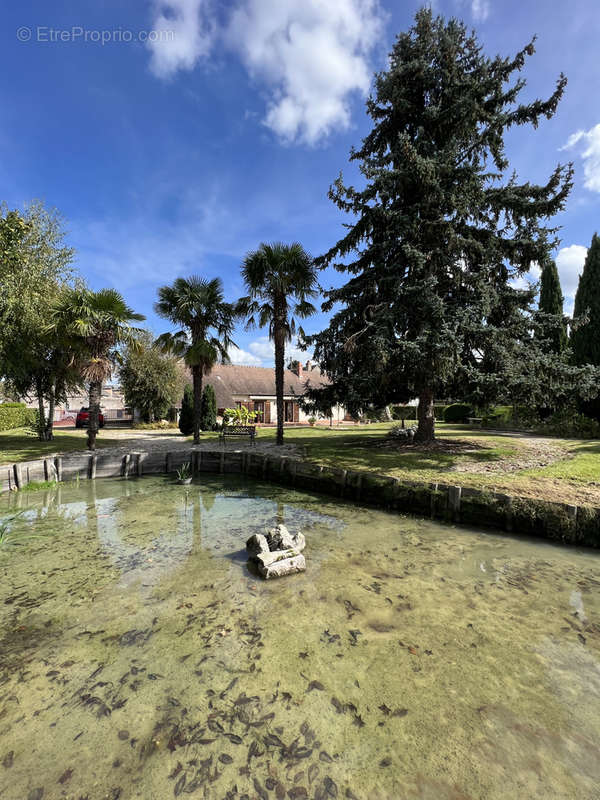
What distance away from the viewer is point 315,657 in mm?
3977

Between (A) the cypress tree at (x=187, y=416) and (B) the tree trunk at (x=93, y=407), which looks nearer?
(B) the tree trunk at (x=93, y=407)

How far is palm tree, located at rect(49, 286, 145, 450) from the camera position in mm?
14828

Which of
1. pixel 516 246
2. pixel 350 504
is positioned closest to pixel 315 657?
pixel 350 504

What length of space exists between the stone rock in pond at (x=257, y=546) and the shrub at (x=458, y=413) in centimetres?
2601

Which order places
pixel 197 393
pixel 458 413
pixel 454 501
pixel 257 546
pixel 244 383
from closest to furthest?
1. pixel 257 546
2. pixel 454 501
3. pixel 197 393
4. pixel 458 413
5. pixel 244 383

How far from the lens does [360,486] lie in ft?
33.8

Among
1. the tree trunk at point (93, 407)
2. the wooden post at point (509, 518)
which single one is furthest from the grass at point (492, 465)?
the tree trunk at point (93, 407)

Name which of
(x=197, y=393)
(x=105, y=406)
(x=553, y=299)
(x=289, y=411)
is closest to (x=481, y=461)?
(x=197, y=393)

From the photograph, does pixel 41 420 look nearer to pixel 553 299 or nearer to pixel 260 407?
pixel 260 407

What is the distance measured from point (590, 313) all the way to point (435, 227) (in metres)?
12.9

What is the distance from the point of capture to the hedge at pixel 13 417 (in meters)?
27.4

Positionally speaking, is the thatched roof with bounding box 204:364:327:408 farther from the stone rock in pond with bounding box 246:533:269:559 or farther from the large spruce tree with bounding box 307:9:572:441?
the stone rock in pond with bounding box 246:533:269:559

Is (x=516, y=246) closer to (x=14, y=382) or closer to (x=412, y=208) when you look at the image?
(x=412, y=208)

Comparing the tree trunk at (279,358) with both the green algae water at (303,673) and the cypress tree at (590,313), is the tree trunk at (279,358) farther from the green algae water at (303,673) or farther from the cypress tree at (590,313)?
the cypress tree at (590,313)
